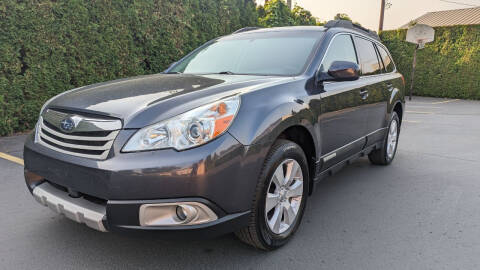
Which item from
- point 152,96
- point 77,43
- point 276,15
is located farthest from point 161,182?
point 276,15

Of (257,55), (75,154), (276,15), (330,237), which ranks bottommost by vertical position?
(330,237)

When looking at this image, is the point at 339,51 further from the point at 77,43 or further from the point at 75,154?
the point at 77,43

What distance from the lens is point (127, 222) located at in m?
1.97

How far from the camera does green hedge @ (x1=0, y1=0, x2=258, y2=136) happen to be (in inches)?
234

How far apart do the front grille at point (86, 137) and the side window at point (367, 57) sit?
2.84 meters

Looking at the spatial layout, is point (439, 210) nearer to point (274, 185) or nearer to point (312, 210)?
point (312, 210)

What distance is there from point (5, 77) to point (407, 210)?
6.21 meters

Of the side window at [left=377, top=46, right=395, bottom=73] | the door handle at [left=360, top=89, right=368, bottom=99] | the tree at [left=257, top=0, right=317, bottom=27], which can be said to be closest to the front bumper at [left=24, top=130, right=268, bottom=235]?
the door handle at [left=360, top=89, right=368, bottom=99]

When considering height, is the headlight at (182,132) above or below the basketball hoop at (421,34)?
below

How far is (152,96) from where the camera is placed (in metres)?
2.34

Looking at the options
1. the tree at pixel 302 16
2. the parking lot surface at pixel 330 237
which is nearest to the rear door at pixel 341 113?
the parking lot surface at pixel 330 237

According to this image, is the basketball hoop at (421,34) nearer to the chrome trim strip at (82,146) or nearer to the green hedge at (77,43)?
the green hedge at (77,43)

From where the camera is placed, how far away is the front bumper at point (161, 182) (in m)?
1.91

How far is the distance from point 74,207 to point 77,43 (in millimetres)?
5520
